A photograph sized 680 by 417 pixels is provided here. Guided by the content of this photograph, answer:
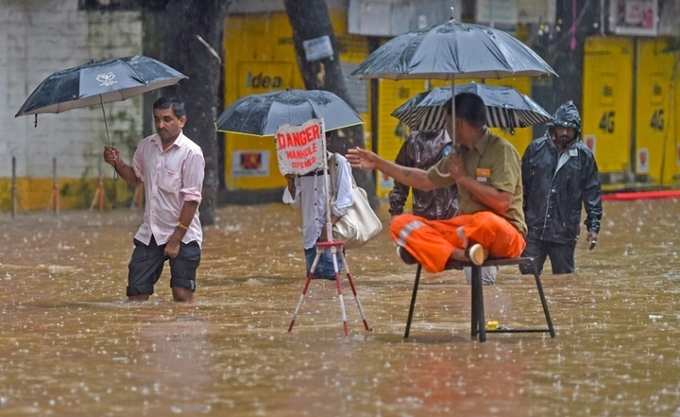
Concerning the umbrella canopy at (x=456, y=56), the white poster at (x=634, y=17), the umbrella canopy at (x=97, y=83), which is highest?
the white poster at (x=634, y=17)

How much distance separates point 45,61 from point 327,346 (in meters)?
15.6

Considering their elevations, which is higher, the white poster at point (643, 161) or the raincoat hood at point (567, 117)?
the raincoat hood at point (567, 117)

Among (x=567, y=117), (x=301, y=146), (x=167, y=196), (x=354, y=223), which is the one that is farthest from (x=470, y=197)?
(x=567, y=117)

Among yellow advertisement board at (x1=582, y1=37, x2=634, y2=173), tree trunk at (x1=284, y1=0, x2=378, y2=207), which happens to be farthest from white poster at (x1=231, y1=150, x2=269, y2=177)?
yellow advertisement board at (x1=582, y1=37, x2=634, y2=173)

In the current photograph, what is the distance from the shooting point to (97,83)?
12688mm

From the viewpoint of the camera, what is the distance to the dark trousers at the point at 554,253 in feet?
48.6

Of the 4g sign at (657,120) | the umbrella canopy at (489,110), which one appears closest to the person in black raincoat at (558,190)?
the umbrella canopy at (489,110)

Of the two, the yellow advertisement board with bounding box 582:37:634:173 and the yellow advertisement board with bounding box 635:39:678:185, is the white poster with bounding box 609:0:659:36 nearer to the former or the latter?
the yellow advertisement board with bounding box 582:37:634:173

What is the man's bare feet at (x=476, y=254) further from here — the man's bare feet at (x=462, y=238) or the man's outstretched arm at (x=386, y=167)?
the man's outstretched arm at (x=386, y=167)

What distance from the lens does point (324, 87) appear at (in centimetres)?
2342

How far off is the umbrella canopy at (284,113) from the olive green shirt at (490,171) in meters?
1.81

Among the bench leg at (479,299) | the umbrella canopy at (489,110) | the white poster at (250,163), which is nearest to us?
the bench leg at (479,299)

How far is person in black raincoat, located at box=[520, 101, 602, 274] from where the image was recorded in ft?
48.5

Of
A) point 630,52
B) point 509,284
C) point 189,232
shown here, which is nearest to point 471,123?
point 189,232
